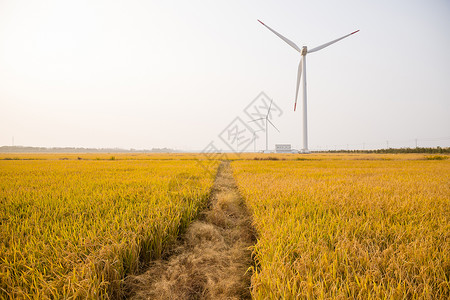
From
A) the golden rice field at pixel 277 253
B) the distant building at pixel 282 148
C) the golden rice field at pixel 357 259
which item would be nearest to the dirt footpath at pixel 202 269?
the golden rice field at pixel 277 253

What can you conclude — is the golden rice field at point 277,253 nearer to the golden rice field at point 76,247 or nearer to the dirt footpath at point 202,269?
the golden rice field at point 76,247

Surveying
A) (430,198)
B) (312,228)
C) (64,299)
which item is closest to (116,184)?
(64,299)

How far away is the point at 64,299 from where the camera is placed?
1528mm

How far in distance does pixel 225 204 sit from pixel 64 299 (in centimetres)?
A: 396

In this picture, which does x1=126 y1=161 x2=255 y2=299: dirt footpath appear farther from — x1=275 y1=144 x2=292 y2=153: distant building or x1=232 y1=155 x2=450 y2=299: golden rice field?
x1=275 y1=144 x2=292 y2=153: distant building

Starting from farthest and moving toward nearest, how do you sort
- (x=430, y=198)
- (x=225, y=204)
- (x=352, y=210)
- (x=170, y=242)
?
1. (x=225, y=204)
2. (x=430, y=198)
3. (x=352, y=210)
4. (x=170, y=242)

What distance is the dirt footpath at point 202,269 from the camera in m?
2.08

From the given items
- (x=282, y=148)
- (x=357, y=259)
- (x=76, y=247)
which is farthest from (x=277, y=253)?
(x=282, y=148)

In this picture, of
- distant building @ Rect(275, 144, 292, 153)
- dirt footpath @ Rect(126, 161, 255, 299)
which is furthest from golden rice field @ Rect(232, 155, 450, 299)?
distant building @ Rect(275, 144, 292, 153)

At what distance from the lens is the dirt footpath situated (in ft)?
6.82

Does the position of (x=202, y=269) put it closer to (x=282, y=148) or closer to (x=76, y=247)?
(x=76, y=247)

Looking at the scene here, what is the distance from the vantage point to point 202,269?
2477 millimetres

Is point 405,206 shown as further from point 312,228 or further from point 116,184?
point 116,184

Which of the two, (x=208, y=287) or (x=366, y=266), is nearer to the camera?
(x=366, y=266)
